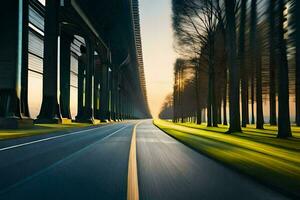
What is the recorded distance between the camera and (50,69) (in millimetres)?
44031

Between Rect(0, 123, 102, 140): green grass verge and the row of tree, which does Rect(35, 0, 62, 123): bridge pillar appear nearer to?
Rect(0, 123, 102, 140): green grass verge

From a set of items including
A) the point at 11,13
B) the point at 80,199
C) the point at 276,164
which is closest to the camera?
the point at 80,199

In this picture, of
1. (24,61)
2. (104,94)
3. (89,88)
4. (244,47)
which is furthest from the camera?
(104,94)

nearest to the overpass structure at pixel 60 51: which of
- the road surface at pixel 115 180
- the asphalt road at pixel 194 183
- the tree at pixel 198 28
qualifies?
the tree at pixel 198 28

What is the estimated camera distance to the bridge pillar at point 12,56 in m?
36.5

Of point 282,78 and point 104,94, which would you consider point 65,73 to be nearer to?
point 104,94

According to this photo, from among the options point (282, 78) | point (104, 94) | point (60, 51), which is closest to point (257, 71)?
point (282, 78)

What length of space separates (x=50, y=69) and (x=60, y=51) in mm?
20678

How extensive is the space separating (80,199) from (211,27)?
128 ft

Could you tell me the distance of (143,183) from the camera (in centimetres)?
781

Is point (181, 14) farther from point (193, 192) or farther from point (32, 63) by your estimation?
point (193, 192)

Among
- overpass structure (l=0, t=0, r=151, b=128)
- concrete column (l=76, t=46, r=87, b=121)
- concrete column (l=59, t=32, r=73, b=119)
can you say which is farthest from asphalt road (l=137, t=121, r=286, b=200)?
concrete column (l=76, t=46, r=87, b=121)

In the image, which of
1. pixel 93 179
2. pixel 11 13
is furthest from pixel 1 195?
pixel 11 13

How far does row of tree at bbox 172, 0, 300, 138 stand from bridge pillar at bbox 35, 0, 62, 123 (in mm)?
12616
